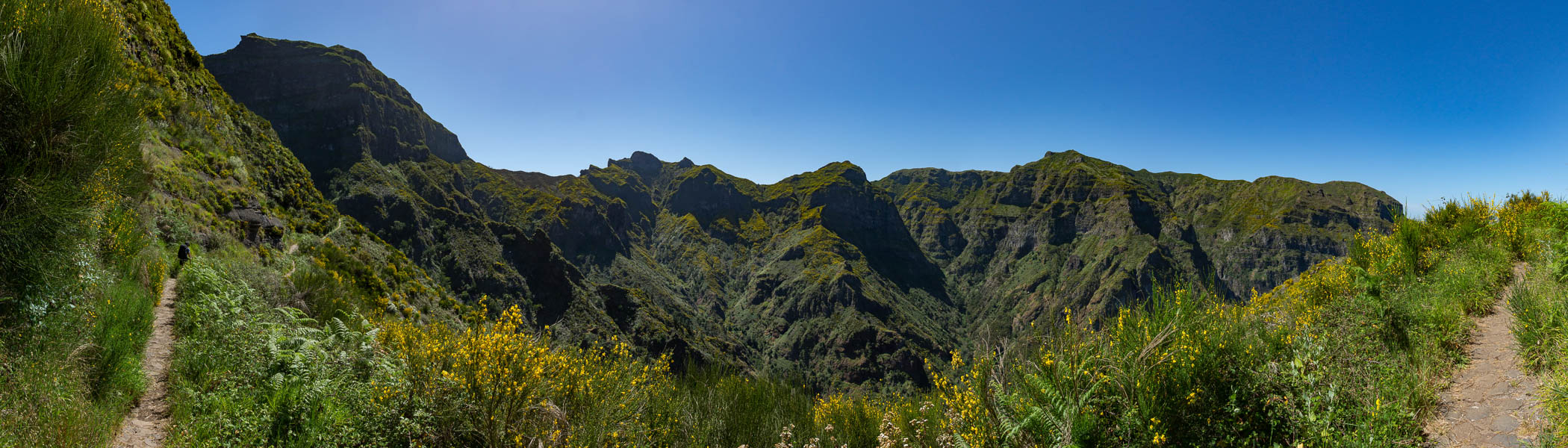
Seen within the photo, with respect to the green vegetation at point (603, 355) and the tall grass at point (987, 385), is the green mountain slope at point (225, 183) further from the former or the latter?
the tall grass at point (987, 385)

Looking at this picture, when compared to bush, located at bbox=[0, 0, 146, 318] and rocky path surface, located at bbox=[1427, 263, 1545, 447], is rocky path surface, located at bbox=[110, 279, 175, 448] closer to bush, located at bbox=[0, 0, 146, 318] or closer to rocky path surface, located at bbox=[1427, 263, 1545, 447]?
bush, located at bbox=[0, 0, 146, 318]

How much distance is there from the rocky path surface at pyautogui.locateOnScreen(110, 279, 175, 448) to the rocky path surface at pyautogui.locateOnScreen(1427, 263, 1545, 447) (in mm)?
11148

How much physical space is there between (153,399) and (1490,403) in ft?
41.9

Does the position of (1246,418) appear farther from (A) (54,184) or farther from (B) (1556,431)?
(A) (54,184)

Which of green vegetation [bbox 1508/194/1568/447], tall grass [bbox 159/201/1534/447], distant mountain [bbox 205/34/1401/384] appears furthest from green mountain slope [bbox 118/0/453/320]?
distant mountain [bbox 205/34/1401/384]

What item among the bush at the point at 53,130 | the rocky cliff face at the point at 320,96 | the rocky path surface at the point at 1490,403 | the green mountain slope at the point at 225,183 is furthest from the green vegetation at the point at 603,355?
Answer: the rocky cliff face at the point at 320,96

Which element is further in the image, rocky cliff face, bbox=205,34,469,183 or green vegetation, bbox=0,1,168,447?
rocky cliff face, bbox=205,34,469,183

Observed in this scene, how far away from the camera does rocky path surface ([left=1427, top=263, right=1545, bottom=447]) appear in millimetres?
3773

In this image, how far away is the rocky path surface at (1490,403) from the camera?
3.77 metres

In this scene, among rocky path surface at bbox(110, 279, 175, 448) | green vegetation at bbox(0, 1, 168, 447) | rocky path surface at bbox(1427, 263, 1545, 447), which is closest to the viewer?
rocky path surface at bbox(1427, 263, 1545, 447)

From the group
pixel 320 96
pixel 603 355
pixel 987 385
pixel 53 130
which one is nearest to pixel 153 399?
pixel 53 130

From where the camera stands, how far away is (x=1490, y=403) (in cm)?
412

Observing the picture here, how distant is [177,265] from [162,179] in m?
3.85

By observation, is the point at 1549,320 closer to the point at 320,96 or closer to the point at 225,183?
the point at 225,183
